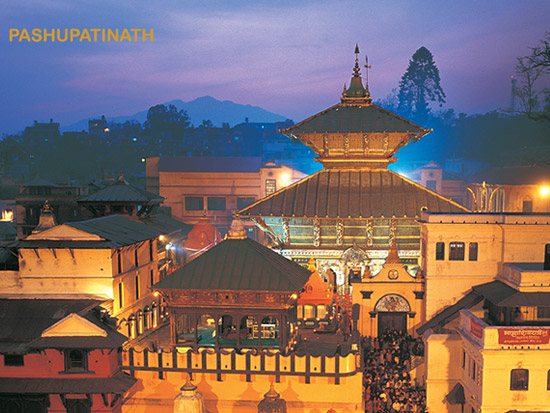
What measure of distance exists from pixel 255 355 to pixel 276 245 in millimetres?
13960

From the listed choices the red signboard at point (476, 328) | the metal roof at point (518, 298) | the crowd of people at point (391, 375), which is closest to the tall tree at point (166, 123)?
the crowd of people at point (391, 375)

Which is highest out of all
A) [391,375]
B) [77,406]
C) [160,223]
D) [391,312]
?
[160,223]

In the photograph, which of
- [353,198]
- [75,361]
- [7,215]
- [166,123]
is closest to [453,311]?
[353,198]

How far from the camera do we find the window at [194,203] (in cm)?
6034

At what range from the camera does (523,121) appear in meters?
95.2

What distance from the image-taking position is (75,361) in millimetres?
19844

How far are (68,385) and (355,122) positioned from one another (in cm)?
2304

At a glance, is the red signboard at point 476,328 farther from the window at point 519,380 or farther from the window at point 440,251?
the window at point 440,251

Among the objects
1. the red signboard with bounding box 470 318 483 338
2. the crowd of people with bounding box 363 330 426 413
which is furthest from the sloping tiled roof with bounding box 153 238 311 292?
the red signboard with bounding box 470 318 483 338

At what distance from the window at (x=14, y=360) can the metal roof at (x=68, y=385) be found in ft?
1.66

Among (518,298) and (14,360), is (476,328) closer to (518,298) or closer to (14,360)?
(518,298)

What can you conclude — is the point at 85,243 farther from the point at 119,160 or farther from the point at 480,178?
the point at 119,160

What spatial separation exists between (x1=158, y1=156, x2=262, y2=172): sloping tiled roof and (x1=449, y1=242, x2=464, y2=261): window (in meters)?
36.0

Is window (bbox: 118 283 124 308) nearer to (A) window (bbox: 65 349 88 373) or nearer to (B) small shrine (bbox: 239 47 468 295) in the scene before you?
(A) window (bbox: 65 349 88 373)
